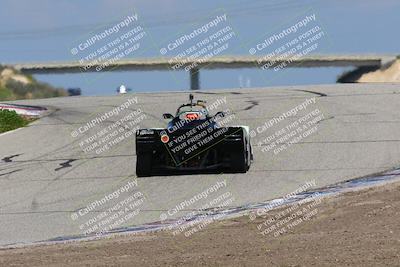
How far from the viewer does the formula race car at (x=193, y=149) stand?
658 inches

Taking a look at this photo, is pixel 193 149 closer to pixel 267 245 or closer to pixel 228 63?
pixel 267 245

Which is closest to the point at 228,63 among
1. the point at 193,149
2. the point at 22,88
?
the point at 22,88

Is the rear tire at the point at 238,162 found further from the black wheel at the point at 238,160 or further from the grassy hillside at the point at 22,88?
the grassy hillside at the point at 22,88

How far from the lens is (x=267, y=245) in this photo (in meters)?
9.75

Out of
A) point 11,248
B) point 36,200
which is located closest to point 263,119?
point 36,200

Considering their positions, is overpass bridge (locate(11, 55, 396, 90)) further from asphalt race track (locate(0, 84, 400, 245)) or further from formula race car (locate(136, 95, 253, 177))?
formula race car (locate(136, 95, 253, 177))

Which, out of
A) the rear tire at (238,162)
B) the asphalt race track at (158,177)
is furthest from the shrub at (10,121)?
the rear tire at (238,162)

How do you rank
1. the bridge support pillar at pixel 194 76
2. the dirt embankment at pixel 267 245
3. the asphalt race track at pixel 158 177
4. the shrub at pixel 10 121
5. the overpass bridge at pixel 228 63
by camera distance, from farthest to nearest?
1. the overpass bridge at pixel 228 63
2. the bridge support pillar at pixel 194 76
3. the shrub at pixel 10 121
4. the asphalt race track at pixel 158 177
5. the dirt embankment at pixel 267 245

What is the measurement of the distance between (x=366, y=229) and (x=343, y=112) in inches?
597

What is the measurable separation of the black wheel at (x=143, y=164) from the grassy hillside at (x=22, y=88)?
3268 centimetres

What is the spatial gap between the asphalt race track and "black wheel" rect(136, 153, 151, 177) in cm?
15

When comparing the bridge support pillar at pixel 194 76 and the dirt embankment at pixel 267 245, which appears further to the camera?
the bridge support pillar at pixel 194 76

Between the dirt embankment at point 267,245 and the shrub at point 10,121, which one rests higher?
the shrub at point 10,121

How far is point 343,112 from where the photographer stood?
25.0 meters
